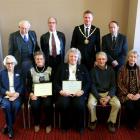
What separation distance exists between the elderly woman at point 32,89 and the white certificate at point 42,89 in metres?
0.05

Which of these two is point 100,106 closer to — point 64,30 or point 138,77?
point 138,77

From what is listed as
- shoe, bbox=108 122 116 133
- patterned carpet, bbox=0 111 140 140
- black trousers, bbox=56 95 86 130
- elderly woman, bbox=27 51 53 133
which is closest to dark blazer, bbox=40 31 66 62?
elderly woman, bbox=27 51 53 133

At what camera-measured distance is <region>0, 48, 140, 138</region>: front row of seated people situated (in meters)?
3.41

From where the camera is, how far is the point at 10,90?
350cm

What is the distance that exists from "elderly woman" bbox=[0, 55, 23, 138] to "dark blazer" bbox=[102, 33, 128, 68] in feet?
4.75

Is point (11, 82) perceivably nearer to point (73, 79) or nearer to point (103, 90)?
point (73, 79)

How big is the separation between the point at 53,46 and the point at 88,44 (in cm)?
56

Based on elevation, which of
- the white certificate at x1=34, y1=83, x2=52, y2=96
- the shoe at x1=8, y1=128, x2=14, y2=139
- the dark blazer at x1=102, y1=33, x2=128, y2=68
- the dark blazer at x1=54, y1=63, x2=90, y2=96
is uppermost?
the dark blazer at x1=102, y1=33, x2=128, y2=68

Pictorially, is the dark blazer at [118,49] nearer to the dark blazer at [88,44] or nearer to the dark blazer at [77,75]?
the dark blazer at [88,44]

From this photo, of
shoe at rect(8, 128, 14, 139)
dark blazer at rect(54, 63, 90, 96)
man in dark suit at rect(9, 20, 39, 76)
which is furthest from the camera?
man in dark suit at rect(9, 20, 39, 76)

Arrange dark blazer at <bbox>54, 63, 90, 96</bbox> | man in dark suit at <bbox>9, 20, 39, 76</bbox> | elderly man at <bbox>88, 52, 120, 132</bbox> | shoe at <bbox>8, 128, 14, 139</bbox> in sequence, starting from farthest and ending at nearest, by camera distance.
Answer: man in dark suit at <bbox>9, 20, 39, 76</bbox>, dark blazer at <bbox>54, 63, 90, 96</bbox>, elderly man at <bbox>88, 52, 120, 132</bbox>, shoe at <bbox>8, 128, 14, 139</bbox>

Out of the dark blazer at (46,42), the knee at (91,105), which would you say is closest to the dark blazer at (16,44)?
the dark blazer at (46,42)

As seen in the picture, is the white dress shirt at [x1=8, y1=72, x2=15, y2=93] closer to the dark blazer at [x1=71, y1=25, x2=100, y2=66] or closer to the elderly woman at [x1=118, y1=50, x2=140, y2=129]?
the dark blazer at [x1=71, y1=25, x2=100, y2=66]

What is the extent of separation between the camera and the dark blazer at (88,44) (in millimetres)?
3938
